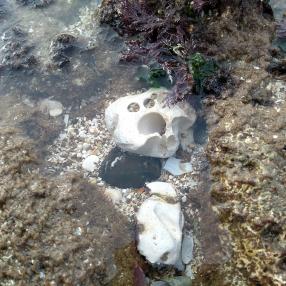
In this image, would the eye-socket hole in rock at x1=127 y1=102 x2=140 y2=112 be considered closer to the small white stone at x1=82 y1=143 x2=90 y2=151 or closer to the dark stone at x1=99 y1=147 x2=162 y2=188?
Result: the dark stone at x1=99 y1=147 x2=162 y2=188

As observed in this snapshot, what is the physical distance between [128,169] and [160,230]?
0.86 meters

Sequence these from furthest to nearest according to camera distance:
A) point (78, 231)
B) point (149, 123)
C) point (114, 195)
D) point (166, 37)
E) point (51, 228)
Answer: point (166, 37), point (149, 123), point (114, 195), point (78, 231), point (51, 228)

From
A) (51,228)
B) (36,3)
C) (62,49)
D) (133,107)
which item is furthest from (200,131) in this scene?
(36,3)

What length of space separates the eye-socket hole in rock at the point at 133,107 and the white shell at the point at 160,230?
969 millimetres

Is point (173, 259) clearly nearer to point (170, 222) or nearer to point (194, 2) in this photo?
point (170, 222)

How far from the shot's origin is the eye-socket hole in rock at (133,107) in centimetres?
435

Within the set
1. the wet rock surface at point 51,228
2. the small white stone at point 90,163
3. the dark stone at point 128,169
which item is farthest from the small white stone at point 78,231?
the small white stone at point 90,163

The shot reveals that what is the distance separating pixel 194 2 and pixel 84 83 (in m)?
1.52

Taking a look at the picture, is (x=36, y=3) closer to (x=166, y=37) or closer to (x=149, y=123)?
(x=166, y=37)

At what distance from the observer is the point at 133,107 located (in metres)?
4.38

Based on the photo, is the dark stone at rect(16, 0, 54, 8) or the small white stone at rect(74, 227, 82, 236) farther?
the dark stone at rect(16, 0, 54, 8)

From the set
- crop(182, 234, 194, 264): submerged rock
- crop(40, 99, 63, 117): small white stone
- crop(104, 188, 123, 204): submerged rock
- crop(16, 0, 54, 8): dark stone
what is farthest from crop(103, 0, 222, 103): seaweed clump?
crop(182, 234, 194, 264): submerged rock

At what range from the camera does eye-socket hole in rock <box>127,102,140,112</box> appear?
4.35 m

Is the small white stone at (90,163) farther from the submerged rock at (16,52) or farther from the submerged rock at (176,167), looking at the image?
the submerged rock at (16,52)
